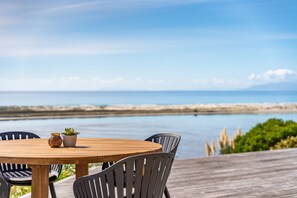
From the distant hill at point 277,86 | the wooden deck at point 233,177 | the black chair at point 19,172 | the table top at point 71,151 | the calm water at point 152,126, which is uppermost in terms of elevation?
the distant hill at point 277,86

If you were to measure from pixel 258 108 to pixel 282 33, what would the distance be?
3491 mm

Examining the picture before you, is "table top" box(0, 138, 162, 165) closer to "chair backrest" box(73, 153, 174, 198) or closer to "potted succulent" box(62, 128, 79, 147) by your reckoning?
"potted succulent" box(62, 128, 79, 147)

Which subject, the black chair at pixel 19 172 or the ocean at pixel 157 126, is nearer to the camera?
the black chair at pixel 19 172

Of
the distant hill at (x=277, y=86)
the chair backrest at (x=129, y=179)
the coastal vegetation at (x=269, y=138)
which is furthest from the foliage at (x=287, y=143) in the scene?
the distant hill at (x=277, y=86)

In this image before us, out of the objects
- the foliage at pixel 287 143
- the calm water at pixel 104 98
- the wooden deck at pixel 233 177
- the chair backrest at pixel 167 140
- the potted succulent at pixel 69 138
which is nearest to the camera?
the potted succulent at pixel 69 138

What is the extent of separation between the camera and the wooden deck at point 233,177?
4242 millimetres

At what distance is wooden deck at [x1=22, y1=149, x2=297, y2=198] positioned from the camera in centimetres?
424

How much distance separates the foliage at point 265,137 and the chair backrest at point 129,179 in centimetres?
509

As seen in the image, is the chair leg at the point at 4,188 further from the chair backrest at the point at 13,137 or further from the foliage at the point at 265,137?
the foliage at the point at 265,137

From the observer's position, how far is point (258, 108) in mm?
21516

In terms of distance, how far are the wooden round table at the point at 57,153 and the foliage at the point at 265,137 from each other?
4.42m

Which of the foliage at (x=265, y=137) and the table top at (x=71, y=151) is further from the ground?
the table top at (x=71, y=151)

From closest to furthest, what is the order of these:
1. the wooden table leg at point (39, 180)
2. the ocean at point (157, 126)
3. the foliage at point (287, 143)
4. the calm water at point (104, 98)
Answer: the wooden table leg at point (39, 180)
the foliage at point (287, 143)
the ocean at point (157, 126)
the calm water at point (104, 98)

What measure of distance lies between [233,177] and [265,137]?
2.74 meters
